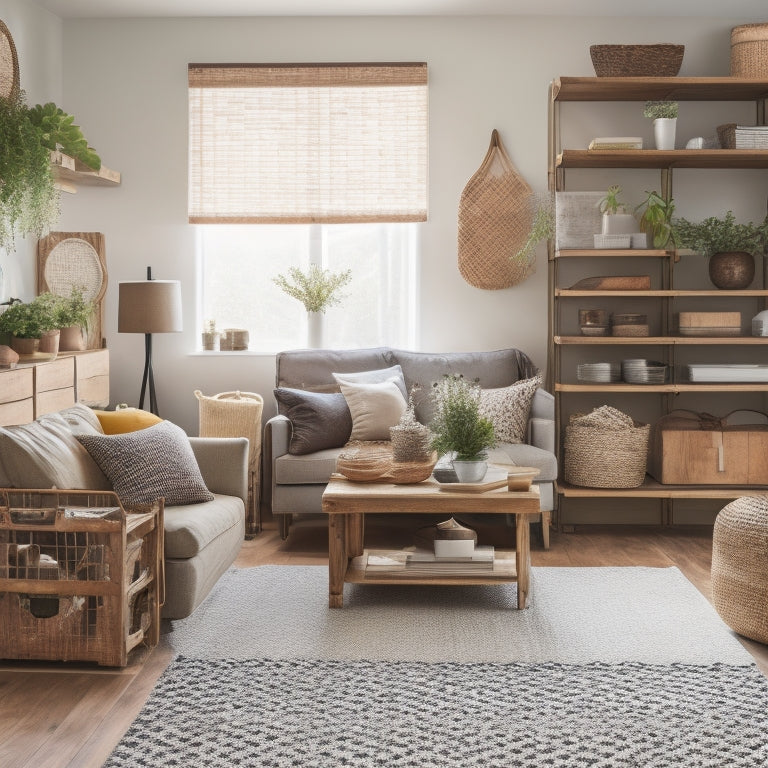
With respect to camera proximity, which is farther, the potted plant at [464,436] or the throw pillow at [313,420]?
the throw pillow at [313,420]

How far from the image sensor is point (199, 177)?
5320 mm

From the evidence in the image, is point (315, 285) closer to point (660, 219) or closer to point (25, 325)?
point (25, 325)

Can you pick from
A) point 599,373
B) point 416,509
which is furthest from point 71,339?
point 599,373

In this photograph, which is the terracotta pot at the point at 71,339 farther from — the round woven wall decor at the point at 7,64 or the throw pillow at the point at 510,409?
the throw pillow at the point at 510,409

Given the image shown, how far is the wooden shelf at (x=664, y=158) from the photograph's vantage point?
15.6 feet

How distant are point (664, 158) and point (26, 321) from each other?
3.46 m

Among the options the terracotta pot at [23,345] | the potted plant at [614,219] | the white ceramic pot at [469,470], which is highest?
the potted plant at [614,219]

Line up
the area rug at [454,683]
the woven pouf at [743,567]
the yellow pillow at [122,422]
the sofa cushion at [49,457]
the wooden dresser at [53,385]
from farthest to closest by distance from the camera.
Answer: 1. the wooden dresser at [53,385]
2. the yellow pillow at [122,422]
3. the woven pouf at [743,567]
4. the sofa cushion at [49,457]
5. the area rug at [454,683]

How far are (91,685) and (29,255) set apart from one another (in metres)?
3.09

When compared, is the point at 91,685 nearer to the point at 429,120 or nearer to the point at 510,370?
the point at 510,370

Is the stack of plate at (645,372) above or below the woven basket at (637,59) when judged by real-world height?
below

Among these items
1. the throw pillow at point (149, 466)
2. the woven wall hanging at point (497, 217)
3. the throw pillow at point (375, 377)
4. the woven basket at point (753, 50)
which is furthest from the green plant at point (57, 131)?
the woven basket at point (753, 50)

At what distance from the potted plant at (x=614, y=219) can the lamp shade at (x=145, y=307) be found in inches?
97.0

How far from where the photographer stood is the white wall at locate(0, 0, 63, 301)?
473 centimetres
